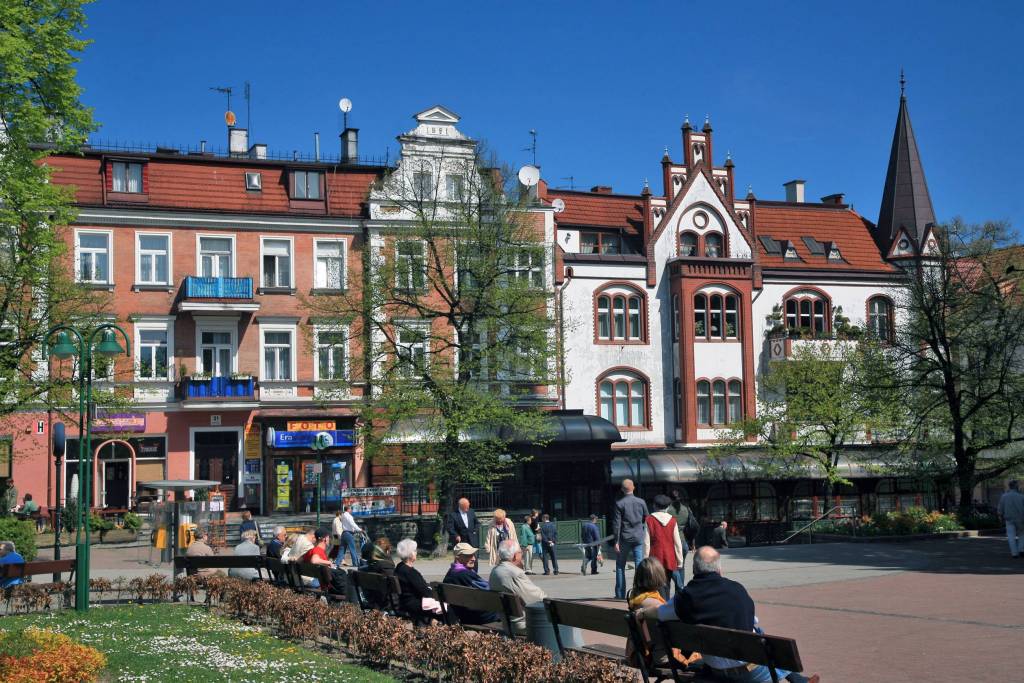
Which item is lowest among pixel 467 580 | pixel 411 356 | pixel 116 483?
pixel 116 483

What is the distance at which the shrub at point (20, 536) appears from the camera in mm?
26781

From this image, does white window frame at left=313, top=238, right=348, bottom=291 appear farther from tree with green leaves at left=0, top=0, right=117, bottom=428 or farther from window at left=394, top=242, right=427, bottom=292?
tree with green leaves at left=0, top=0, right=117, bottom=428

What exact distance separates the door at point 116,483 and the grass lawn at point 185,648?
2387cm

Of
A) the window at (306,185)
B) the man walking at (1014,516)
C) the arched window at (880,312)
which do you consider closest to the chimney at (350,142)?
the window at (306,185)

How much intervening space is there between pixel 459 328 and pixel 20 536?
44.4 feet

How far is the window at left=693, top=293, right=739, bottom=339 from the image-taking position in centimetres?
4859

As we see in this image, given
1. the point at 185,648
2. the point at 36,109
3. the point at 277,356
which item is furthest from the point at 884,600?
the point at 277,356

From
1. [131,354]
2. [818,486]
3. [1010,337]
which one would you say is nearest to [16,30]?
[131,354]

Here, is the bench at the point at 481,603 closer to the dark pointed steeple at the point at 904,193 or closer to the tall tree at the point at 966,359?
the tall tree at the point at 966,359

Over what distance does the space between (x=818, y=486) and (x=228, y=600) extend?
3573cm

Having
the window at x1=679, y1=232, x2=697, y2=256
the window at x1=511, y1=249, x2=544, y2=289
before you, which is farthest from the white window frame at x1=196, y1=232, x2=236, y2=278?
the window at x1=679, y1=232, x2=697, y2=256

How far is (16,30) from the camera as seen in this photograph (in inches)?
783

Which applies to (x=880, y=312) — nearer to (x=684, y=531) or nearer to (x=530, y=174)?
(x=530, y=174)

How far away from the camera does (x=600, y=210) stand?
162ft
